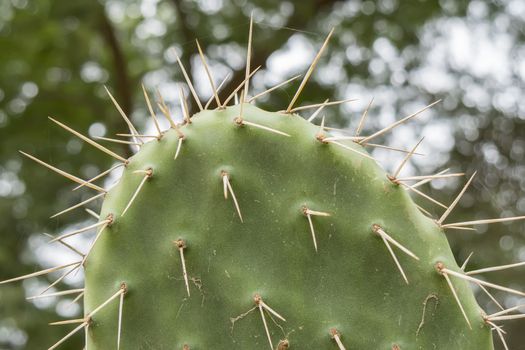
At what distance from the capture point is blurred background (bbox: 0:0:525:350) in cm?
321

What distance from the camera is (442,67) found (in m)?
4.73

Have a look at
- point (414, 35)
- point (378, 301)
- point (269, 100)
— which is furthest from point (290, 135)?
point (414, 35)

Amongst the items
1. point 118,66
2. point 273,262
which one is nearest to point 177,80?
point 118,66

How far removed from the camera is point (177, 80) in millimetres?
3332

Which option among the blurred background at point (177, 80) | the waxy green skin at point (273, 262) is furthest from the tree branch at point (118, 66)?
the waxy green skin at point (273, 262)

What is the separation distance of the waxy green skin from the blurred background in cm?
160

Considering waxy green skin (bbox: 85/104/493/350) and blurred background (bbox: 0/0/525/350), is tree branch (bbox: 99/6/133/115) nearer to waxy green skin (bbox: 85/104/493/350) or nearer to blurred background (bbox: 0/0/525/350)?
blurred background (bbox: 0/0/525/350)

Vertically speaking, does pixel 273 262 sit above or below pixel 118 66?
above

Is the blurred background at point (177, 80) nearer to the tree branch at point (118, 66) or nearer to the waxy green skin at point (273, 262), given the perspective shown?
the tree branch at point (118, 66)

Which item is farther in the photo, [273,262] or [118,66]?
[118,66]

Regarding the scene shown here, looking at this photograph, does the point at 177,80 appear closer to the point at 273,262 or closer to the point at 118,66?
the point at 118,66

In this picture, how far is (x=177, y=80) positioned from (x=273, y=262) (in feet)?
7.85

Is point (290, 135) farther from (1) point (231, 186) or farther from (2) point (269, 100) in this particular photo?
(2) point (269, 100)

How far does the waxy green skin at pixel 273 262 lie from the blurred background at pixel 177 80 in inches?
62.9
